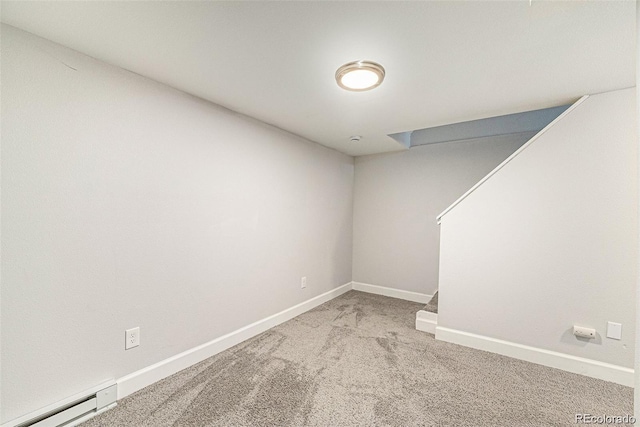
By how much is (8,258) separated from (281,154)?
2.06 m

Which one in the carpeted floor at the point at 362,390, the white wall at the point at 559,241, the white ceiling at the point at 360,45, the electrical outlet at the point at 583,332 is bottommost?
the carpeted floor at the point at 362,390

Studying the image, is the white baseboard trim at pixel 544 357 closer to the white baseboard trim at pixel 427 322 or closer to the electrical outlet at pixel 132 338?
the white baseboard trim at pixel 427 322

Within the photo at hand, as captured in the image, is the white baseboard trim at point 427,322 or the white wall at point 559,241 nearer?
the white wall at point 559,241

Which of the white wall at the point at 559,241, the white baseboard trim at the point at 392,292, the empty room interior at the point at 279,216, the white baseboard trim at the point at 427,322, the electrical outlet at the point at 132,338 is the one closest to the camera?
the empty room interior at the point at 279,216

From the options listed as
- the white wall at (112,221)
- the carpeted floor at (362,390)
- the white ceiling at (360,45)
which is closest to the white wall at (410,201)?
the white ceiling at (360,45)

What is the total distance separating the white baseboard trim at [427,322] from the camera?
103 inches

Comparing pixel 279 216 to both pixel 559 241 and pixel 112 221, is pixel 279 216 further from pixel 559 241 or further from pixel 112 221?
pixel 559 241

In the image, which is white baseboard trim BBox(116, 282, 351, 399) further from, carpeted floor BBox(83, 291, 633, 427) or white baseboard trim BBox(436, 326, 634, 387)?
white baseboard trim BBox(436, 326, 634, 387)

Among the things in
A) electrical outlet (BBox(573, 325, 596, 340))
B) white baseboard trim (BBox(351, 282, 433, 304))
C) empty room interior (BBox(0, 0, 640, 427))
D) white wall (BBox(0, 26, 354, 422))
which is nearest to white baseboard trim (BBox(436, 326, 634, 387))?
empty room interior (BBox(0, 0, 640, 427))

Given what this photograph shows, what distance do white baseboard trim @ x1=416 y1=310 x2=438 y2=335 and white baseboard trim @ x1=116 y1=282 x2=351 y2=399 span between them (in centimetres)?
127

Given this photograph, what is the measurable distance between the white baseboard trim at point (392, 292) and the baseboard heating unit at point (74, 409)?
310 centimetres

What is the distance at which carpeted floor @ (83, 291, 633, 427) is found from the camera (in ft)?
4.95

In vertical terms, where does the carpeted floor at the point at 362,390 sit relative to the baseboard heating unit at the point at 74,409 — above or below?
below

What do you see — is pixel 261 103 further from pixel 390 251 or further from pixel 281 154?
pixel 390 251
